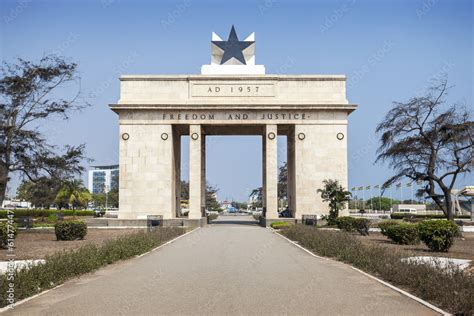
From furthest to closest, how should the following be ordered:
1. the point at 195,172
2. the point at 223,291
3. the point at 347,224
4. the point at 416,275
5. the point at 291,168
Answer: the point at 291,168 < the point at 195,172 < the point at 347,224 < the point at 416,275 < the point at 223,291

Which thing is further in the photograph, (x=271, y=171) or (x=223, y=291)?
(x=271, y=171)

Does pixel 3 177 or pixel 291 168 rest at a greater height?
pixel 291 168

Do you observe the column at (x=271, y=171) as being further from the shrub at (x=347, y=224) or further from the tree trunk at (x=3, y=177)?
the tree trunk at (x=3, y=177)

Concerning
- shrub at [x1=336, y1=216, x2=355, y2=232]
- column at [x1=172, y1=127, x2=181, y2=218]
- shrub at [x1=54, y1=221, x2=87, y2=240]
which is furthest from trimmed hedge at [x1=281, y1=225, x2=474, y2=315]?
column at [x1=172, y1=127, x2=181, y2=218]

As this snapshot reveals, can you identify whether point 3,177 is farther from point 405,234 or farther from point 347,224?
point 405,234

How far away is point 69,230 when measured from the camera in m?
30.6

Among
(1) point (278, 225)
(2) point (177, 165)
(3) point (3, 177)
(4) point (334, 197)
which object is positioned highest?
(2) point (177, 165)

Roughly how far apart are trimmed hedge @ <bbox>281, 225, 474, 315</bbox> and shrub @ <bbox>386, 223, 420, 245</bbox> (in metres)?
6.50

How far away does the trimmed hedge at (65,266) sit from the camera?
12.1m

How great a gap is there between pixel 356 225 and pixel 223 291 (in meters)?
24.6

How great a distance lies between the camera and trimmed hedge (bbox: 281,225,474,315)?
10.5m

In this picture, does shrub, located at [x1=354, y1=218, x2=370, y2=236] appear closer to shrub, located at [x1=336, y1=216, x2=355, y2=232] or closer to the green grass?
shrub, located at [x1=336, y1=216, x2=355, y2=232]

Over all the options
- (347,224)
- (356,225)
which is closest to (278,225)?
(347,224)

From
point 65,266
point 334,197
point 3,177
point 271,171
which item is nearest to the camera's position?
point 65,266
